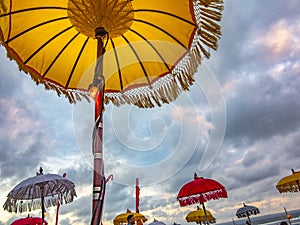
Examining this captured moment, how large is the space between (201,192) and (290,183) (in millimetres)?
6261

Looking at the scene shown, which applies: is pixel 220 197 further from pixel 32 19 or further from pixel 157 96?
pixel 32 19

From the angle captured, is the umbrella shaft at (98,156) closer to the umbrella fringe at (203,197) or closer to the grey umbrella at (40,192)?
the grey umbrella at (40,192)

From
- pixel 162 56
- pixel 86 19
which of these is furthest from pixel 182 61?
pixel 86 19

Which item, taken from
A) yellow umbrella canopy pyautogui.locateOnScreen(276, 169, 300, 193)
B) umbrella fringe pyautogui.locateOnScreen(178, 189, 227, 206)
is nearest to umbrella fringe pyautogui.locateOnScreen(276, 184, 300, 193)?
yellow umbrella canopy pyautogui.locateOnScreen(276, 169, 300, 193)

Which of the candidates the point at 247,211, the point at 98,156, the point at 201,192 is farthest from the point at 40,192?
the point at 247,211

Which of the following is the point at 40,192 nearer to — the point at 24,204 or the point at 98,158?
the point at 24,204

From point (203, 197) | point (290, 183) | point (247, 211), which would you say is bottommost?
point (203, 197)

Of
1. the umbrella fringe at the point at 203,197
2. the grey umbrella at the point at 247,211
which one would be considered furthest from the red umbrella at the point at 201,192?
the grey umbrella at the point at 247,211

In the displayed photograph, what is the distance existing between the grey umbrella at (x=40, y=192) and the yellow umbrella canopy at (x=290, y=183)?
9123 millimetres

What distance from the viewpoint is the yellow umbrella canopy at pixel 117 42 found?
222 cm

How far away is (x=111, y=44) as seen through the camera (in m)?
2.77

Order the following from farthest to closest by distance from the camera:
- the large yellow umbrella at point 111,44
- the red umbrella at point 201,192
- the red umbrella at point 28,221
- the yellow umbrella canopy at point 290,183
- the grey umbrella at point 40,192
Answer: the yellow umbrella canopy at point 290,183
the red umbrella at point 28,221
the red umbrella at point 201,192
the grey umbrella at point 40,192
the large yellow umbrella at point 111,44

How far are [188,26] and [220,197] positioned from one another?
19.0ft

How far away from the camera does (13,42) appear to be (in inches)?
93.0
